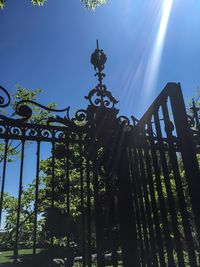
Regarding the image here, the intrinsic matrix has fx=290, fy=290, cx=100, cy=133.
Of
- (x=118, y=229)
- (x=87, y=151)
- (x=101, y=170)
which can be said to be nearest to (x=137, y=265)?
(x=118, y=229)

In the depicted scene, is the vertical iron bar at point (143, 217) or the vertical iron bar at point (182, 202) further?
the vertical iron bar at point (143, 217)

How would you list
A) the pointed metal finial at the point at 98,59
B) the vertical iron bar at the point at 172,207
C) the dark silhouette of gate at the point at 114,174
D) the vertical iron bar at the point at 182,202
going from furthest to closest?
the pointed metal finial at the point at 98,59 < the dark silhouette of gate at the point at 114,174 < the vertical iron bar at the point at 172,207 < the vertical iron bar at the point at 182,202

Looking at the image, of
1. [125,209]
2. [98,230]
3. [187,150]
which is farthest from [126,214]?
[187,150]

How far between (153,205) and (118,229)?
0.83 metres

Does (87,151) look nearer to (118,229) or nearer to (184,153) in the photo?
(118,229)

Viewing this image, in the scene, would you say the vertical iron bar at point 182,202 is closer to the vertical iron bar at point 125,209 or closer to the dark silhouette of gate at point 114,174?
the dark silhouette of gate at point 114,174

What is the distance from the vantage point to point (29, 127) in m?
3.87

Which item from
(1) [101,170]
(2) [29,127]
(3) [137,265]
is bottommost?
(3) [137,265]

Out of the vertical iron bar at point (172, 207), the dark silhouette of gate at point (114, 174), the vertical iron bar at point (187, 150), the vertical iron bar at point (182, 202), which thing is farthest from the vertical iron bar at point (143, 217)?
the vertical iron bar at point (187, 150)

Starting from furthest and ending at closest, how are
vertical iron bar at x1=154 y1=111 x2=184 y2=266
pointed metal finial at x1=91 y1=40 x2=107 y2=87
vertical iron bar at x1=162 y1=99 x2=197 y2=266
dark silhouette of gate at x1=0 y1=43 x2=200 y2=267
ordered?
pointed metal finial at x1=91 y1=40 x2=107 y2=87 < dark silhouette of gate at x1=0 y1=43 x2=200 y2=267 < vertical iron bar at x1=154 y1=111 x2=184 y2=266 < vertical iron bar at x1=162 y1=99 x2=197 y2=266

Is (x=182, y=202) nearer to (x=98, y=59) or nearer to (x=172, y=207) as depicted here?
(x=172, y=207)

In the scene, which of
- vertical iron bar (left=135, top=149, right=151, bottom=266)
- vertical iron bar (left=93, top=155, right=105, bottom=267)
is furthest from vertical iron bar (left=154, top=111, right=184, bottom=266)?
vertical iron bar (left=93, top=155, right=105, bottom=267)

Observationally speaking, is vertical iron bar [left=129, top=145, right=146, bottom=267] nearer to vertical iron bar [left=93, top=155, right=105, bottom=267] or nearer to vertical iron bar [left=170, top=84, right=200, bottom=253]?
vertical iron bar [left=93, top=155, right=105, bottom=267]

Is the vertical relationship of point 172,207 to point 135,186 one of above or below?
below
